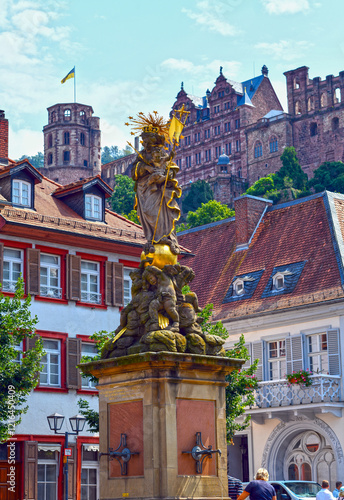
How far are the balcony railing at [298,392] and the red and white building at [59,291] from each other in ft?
20.5

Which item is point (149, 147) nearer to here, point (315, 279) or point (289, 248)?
point (315, 279)

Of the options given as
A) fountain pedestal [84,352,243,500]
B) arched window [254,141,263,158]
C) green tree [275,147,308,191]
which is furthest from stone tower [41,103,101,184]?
fountain pedestal [84,352,243,500]

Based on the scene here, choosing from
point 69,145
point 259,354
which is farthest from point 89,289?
point 69,145

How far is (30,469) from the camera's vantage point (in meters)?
31.1

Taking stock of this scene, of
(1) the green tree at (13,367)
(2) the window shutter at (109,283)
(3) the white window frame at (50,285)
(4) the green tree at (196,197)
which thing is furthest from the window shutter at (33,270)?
(4) the green tree at (196,197)

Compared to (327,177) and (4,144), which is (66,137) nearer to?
(327,177)

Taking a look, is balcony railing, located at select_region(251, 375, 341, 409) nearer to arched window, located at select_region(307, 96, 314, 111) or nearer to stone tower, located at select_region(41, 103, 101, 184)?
arched window, located at select_region(307, 96, 314, 111)

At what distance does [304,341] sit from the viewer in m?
37.6

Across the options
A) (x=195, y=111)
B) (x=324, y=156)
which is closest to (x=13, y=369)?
(x=324, y=156)

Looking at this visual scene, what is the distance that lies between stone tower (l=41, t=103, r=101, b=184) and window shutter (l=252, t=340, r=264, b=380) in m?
119

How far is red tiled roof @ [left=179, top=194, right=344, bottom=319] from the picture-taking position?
38.1 m

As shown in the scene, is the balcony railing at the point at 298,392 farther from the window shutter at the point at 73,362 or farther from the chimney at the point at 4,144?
the chimney at the point at 4,144

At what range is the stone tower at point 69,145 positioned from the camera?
157 metres

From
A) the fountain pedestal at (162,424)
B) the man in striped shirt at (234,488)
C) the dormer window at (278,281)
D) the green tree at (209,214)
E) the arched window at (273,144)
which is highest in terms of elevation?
the arched window at (273,144)
